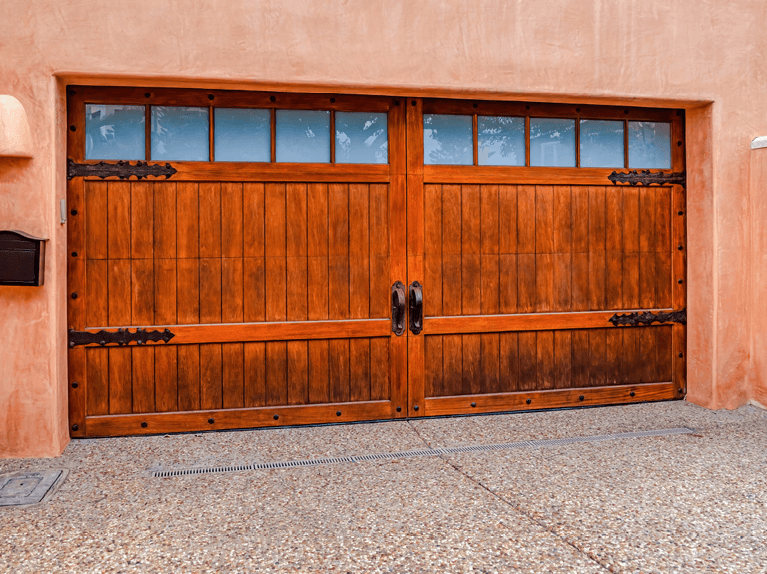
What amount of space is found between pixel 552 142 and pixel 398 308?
1712mm

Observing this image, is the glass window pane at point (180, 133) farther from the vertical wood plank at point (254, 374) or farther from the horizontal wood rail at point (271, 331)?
the vertical wood plank at point (254, 374)

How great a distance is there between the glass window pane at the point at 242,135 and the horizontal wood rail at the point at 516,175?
1132mm

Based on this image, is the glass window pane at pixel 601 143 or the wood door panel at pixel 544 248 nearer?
the wood door panel at pixel 544 248

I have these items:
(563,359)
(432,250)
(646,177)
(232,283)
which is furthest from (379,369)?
(646,177)

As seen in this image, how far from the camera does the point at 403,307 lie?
13.7ft

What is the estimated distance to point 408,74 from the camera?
3930mm

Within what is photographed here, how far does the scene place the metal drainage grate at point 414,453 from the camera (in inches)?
128

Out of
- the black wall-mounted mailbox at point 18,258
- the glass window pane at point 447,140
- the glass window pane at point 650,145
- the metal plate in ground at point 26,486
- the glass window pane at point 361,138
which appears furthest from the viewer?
the glass window pane at point 650,145

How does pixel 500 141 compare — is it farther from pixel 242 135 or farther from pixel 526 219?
pixel 242 135

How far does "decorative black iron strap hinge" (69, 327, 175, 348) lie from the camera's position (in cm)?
381

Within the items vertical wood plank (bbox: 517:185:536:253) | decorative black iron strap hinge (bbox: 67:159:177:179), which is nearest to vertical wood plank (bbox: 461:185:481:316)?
vertical wood plank (bbox: 517:185:536:253)

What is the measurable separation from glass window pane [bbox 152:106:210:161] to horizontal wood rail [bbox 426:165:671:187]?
1539mm

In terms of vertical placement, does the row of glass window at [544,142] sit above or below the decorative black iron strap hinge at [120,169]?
above

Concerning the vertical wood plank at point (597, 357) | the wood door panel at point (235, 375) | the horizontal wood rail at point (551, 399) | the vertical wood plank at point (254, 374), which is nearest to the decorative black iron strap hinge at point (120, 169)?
the wood door panel at point (235, 375)
